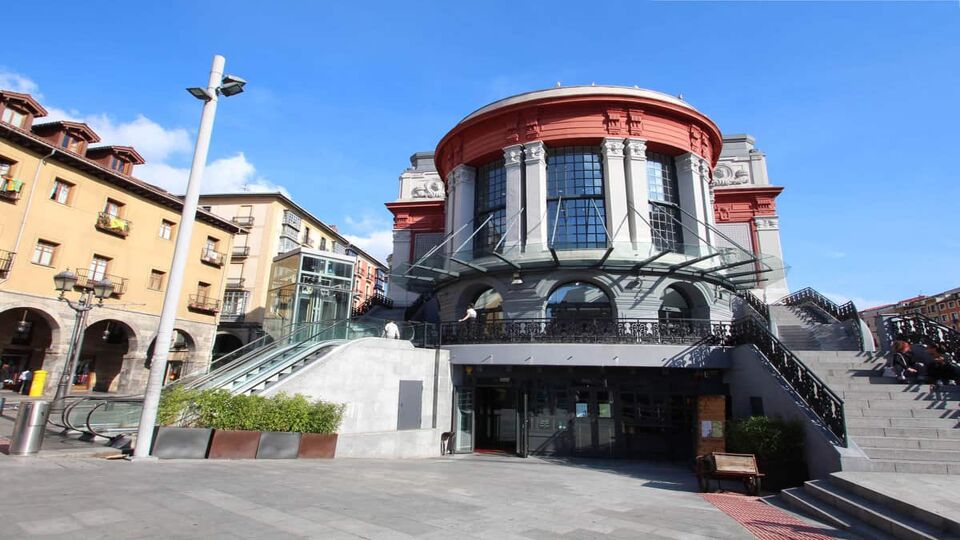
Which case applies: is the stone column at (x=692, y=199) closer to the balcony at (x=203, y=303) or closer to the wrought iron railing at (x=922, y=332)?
the wrought iron railing at (x=922, y=332)

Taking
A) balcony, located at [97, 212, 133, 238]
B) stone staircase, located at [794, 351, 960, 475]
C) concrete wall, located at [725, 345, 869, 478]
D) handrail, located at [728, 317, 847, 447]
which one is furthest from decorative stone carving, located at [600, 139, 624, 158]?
balcony, located at [97, 212, 133, 238]

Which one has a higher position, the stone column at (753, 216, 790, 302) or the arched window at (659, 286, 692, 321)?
the stone column at (753, 216, 790, 302)

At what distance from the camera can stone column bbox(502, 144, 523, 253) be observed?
19.4 m

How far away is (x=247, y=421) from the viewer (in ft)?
33.9

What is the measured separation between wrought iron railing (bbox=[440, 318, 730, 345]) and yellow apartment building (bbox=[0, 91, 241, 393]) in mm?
15512

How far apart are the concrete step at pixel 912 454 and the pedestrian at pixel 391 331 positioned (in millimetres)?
12948

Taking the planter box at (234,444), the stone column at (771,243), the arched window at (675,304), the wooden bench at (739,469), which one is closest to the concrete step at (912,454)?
the wooden bench at (739,469)

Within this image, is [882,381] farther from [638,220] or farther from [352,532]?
[352,532]

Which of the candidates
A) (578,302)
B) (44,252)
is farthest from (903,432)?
(44,252)

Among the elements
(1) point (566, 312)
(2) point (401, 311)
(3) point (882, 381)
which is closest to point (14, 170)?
(2) point (401, 311)

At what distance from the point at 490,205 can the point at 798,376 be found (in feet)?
46.1

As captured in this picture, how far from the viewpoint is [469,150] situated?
22.3 meters

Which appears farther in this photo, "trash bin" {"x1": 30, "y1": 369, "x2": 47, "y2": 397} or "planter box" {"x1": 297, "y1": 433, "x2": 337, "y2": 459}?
"trash bin" {"x1": 30, "y1": 369, "x2": 47, "y2": 397}

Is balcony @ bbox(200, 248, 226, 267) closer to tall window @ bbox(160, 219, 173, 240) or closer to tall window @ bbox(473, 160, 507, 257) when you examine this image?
tall window @ bbox(160, 219, 173, 240)
